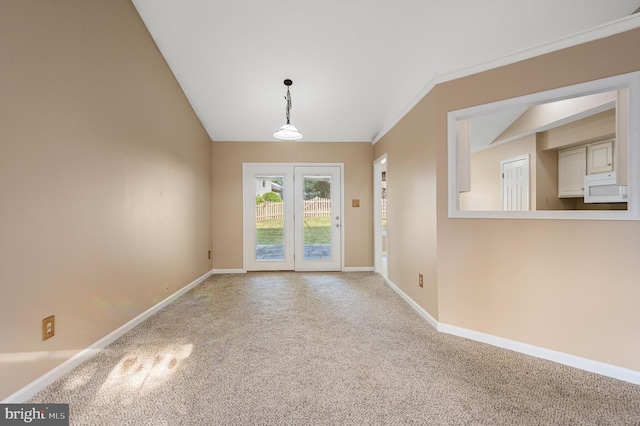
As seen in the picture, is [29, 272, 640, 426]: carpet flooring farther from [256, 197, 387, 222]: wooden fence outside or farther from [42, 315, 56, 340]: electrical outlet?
[256, 197, 387, 222]: wooden fence outside

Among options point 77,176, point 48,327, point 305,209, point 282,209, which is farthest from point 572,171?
point 48,327

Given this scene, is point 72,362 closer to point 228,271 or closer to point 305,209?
point 228,271

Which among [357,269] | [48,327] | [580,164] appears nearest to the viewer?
[48,327]

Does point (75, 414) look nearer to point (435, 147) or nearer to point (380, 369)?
point (380, 369)

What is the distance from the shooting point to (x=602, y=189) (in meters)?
3.36

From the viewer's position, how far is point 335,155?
484 centimetres

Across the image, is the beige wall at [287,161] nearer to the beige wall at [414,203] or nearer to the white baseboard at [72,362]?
the beige wall at [414,203]

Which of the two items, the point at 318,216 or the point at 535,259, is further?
the point at 318,216

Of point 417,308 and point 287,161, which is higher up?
point 287,161

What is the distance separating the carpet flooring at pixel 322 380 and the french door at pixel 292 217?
216cm

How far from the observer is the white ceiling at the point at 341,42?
2.25 meters

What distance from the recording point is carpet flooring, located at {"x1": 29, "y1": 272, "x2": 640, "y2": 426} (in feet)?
4.68

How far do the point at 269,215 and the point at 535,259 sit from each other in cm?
384

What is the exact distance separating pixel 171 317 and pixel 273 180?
9.13 ft
